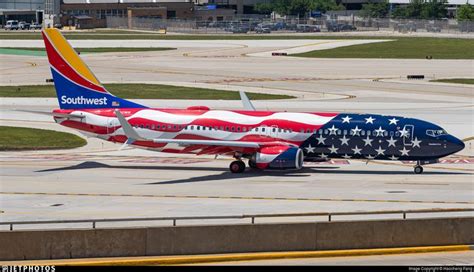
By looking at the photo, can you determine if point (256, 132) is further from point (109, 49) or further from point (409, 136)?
point (109, 49)

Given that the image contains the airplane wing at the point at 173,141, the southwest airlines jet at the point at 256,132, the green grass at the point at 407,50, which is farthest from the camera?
the green grass at the point at 407,50

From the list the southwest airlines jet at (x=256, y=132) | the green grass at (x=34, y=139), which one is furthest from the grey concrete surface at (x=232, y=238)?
the green grass at (x=34, y=139)

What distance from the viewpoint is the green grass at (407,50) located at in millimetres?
158000

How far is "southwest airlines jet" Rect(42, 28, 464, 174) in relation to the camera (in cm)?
5841

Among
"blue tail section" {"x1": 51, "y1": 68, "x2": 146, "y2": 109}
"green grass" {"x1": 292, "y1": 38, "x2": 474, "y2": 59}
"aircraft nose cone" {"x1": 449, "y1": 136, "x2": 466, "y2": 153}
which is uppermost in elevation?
"blue tail section" {"x1": 51, "y1": 68, "x2": 146, "y2": 109}

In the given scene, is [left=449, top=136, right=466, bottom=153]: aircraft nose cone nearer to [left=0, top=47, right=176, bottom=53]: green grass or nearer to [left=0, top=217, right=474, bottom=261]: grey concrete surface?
[left=0, top=217, right=474, bottom=261]: grey concrete surface

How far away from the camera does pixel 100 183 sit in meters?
55.8

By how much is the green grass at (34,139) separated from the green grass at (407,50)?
85.8m

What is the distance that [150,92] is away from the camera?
347ft

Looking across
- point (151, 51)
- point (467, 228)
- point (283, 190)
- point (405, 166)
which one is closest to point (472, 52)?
point (151, 51)

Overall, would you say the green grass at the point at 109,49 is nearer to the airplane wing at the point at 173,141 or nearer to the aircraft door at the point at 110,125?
the aircraft door at the point at 110,125

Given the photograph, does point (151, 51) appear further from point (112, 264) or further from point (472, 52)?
point (112, 264)

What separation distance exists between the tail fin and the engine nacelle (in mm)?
9353

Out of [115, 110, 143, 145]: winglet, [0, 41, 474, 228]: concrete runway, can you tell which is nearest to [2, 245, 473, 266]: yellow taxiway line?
[0, 41, 474, 228]: concrete runway
